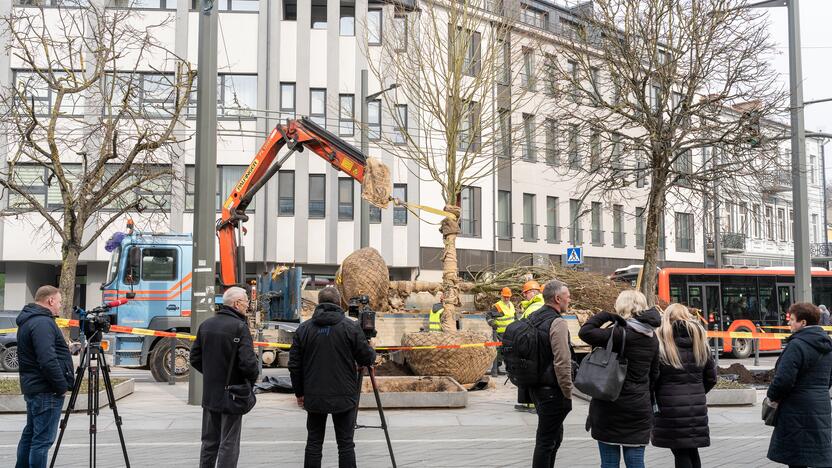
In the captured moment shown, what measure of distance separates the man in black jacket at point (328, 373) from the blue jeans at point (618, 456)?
6.68ft

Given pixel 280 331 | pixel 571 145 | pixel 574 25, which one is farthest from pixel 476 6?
pixel 280 331

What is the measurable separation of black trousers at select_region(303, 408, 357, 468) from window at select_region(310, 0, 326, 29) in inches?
1214

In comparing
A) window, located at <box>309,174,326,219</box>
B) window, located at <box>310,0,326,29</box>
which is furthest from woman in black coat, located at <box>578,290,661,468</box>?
window, located at <box>310,0,326,29</box>

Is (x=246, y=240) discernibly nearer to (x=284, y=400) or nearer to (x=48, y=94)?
(x=48, y=94)

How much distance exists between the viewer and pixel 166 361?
1653 centimetres

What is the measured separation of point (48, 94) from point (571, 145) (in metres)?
23.0

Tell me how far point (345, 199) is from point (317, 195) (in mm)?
1181

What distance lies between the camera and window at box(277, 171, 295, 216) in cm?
3475

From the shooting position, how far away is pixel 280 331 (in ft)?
56.2

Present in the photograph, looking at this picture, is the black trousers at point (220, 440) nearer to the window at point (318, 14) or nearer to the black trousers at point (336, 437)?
the black trousers at point (336, 437)

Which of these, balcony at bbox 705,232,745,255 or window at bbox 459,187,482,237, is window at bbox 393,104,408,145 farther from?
balcony at bbox 705,232,745,255

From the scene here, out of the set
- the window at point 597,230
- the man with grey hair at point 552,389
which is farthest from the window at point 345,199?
the man with grey hair at point 552,389

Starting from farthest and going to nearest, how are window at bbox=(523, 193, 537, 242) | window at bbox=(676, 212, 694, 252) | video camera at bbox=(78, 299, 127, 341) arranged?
window at bbox=(676, 212, 694, 252), window at bbox=(523, 193, 537, 242), video camera at bbox=(78, 299, 127, 341)

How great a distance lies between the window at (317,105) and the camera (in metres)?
34.9
